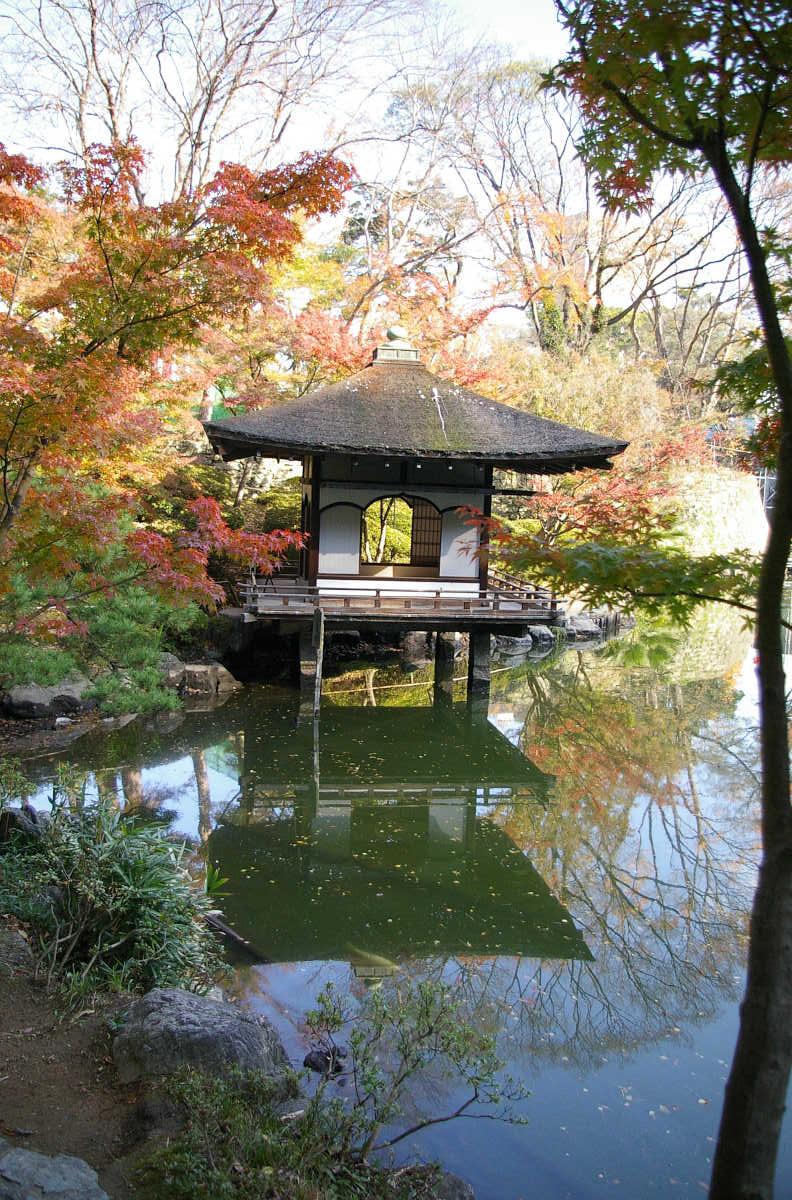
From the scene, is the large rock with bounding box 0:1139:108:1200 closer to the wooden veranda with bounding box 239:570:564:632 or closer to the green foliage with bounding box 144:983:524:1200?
the green foliage with bounding box 144:983:524:1200

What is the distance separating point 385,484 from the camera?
1155 cm

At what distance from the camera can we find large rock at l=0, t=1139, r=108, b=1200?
6.67 feet

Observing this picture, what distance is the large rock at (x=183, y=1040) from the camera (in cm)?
290

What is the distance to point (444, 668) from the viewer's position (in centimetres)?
1309

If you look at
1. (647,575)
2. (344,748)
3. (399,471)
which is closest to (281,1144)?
(647,575)

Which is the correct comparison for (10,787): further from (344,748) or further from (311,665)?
(311,665)

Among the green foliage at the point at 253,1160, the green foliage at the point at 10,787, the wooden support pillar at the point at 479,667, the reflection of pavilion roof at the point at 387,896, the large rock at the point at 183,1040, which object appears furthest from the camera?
the wooden support pillar at the point at 479,667

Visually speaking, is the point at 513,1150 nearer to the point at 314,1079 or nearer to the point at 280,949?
the point at 314,1079

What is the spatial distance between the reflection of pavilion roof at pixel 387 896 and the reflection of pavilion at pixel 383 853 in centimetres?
1

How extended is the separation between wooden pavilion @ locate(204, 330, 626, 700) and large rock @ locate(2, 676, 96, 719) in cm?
238

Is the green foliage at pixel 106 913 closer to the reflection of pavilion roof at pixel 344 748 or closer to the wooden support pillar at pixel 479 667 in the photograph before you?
the reflection of pavilion roof at pixel 344 748

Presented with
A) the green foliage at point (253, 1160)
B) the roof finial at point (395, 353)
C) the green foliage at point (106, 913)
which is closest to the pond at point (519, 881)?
the green foliage at point (106, 913)

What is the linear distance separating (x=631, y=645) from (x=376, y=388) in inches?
324

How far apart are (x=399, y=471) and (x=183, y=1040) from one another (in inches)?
369
